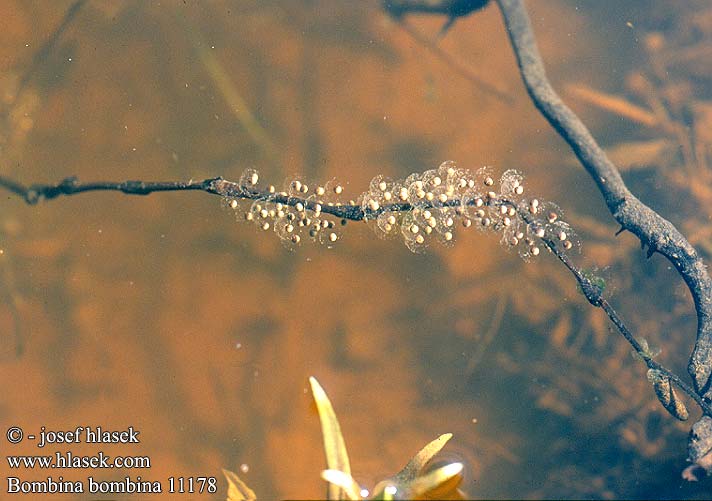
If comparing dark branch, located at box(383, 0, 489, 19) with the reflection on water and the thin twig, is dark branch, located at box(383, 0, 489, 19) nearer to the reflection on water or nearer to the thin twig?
the reflection on water

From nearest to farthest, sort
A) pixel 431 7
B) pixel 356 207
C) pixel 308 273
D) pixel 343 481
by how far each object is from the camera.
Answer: pixel 343 481
pixel 356 207
pixel 308 273
pixel 431 7

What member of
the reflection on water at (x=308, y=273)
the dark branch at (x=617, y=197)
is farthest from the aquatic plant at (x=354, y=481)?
the dark branch at (x=617, y=197)

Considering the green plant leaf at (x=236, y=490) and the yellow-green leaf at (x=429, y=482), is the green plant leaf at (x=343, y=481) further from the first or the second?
the green plant leaf at (x=236, y=490)

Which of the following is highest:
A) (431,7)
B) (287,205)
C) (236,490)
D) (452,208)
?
(431,7)

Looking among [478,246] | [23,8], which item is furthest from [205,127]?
[478,246]

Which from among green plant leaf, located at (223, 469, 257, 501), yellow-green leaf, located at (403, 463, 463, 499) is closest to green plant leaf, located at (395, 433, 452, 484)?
yellow-green leaf, located at (403, 463, 463, 499)

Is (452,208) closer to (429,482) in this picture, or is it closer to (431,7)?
(429,482)

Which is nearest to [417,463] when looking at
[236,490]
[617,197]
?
[236,490]
